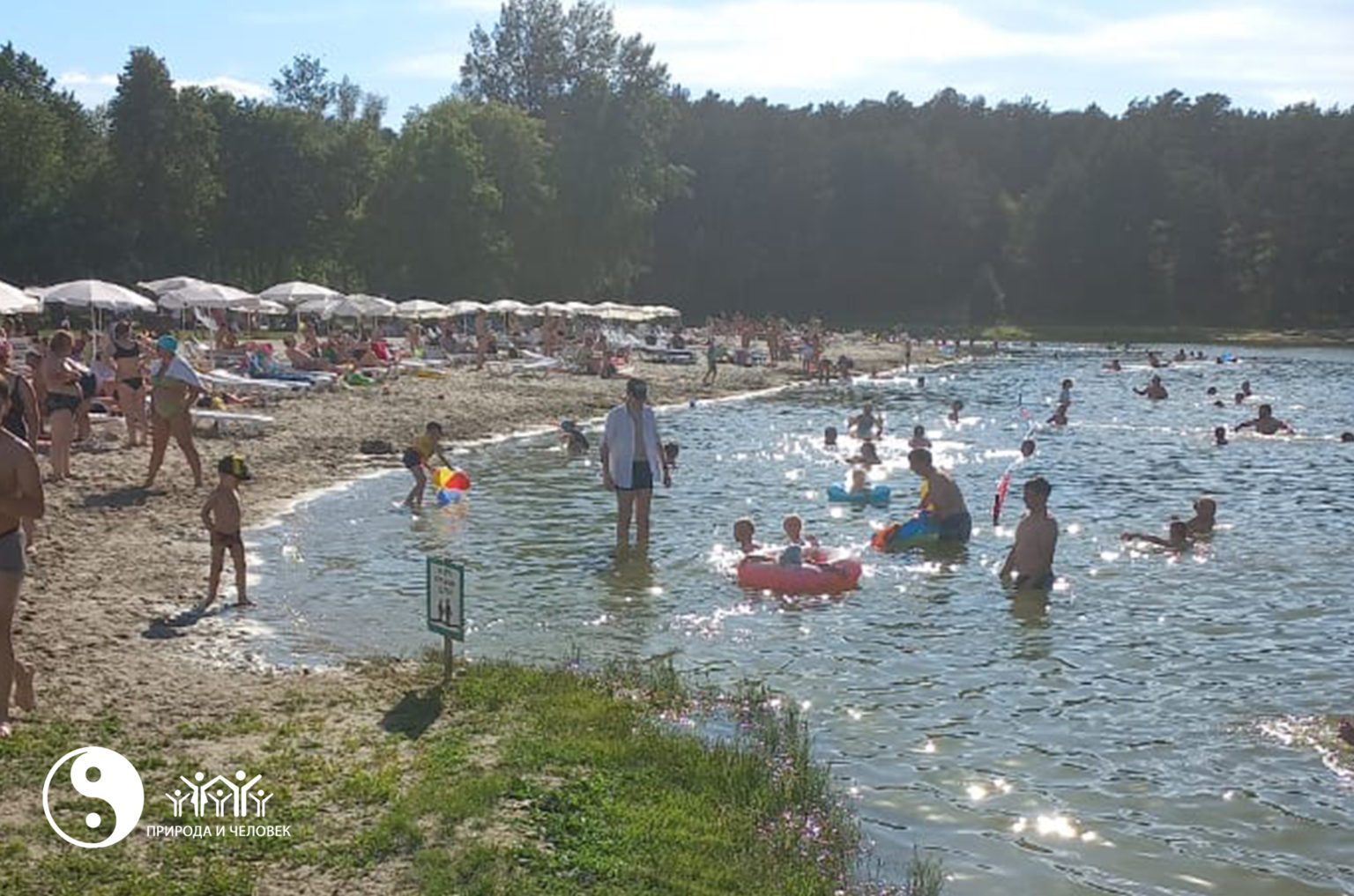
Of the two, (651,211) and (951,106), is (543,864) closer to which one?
(651,211)

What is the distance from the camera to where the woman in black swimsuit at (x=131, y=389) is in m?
18.1

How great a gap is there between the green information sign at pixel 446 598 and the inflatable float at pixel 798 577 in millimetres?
5050

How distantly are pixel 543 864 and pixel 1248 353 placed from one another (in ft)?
240

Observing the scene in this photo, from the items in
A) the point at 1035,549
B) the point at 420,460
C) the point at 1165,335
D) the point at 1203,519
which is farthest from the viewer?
the point at 1165,335

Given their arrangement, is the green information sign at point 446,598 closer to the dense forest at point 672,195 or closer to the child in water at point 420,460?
the child in water at point 420,460

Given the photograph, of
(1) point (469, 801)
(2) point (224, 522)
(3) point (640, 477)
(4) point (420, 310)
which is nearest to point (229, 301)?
(4) point (420, 310)

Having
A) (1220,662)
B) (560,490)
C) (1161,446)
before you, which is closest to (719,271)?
(1161,446)

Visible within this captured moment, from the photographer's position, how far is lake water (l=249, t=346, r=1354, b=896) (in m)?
7.24

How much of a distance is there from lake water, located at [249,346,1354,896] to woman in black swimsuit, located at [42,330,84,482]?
2.76 metres

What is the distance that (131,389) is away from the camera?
1848 centimetres

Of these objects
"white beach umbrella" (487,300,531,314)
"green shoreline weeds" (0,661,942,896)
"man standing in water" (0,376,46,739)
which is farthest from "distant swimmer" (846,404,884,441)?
"white beach umbrella" (487,300,531,314)

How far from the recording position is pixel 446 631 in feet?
26.9

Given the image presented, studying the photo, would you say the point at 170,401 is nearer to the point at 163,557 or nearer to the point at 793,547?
the point at 163,557

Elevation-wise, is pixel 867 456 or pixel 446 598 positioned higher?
pixel 446 598
